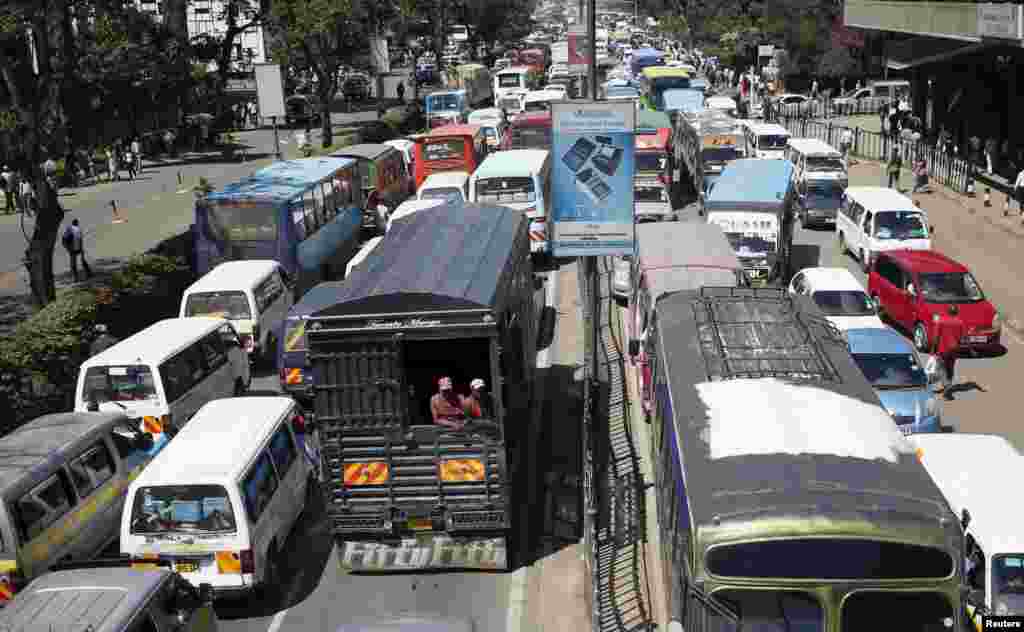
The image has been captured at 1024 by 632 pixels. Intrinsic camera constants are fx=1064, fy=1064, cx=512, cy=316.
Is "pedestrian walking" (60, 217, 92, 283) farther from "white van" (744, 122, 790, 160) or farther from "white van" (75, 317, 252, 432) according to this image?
"white van" (744, 122, 790, 160)

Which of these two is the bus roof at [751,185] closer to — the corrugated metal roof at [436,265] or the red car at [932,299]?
the red car at [932,299]

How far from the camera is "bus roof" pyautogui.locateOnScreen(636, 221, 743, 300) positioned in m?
17.1

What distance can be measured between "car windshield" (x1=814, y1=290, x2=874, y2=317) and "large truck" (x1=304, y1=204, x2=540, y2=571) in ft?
30.3

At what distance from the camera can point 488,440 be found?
12.2 meters

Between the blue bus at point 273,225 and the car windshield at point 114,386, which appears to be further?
the blue bus at point 273,225

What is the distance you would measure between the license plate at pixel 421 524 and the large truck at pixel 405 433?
0.04ft

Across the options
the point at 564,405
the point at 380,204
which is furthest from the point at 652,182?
the point at 564,405

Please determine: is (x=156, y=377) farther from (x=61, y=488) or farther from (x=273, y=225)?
(x=273, y=225)

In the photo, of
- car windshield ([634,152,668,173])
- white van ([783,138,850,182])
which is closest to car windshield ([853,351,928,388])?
car windshield ([634,152,668,173])

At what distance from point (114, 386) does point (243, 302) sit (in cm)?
476

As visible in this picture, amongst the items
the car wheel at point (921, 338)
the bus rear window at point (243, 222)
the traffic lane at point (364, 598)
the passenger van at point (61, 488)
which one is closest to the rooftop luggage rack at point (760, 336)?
the traffic lane at point (364, 598)

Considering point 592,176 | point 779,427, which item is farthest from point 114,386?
point 779,427

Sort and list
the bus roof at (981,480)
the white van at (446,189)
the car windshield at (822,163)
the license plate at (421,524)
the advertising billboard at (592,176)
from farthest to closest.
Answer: the car windshield at (822,163), the white van at (446,189), the advertising billboard at (592,176), the license plate at (421,524), the bus roof at (981,480)

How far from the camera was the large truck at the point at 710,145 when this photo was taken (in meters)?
34.0
